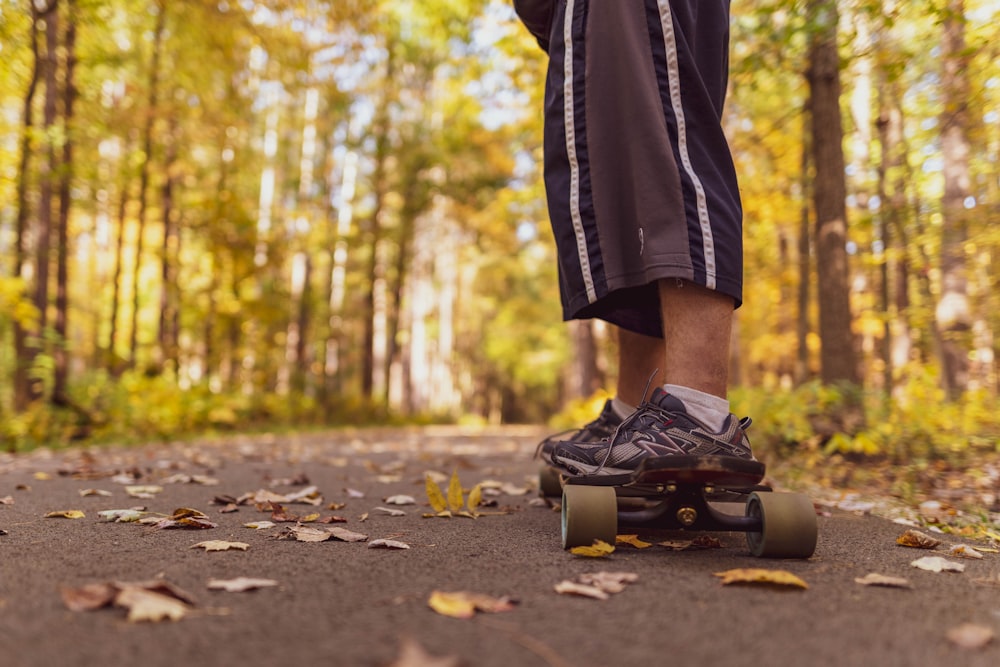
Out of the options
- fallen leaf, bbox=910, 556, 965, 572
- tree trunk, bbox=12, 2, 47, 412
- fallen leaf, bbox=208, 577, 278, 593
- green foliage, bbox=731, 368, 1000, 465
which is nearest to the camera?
fallen leaf, bbox=208, 577, 278, 593

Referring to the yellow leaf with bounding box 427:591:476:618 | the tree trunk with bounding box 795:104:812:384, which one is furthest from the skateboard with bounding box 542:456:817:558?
the tree trunk with bounding box 795:104:812:384

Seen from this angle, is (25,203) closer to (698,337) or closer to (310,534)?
(310,534)

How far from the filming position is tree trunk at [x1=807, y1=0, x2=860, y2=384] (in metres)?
5.23

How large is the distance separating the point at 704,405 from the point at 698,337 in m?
0.19

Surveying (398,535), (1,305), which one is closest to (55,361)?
(1,305)

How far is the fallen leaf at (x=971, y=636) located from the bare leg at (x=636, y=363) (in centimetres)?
132

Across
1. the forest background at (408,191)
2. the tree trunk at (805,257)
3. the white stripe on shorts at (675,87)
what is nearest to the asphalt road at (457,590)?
the white stripe on shorts at (675,87)

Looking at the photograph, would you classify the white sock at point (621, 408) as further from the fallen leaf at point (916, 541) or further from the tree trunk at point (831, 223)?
the tree trunk at point (831, 223)

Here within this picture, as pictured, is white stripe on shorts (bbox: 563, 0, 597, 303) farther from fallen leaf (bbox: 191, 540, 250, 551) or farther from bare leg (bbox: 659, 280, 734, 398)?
fallen leaf (bbox: 191, 540, 250, 551)

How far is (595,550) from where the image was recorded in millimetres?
1697

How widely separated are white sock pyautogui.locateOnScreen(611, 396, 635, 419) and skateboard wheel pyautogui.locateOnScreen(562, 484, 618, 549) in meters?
0.69

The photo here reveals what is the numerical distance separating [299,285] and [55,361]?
11.1 m

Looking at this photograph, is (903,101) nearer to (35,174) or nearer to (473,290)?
(35,174)

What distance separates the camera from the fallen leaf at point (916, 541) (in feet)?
6.38
